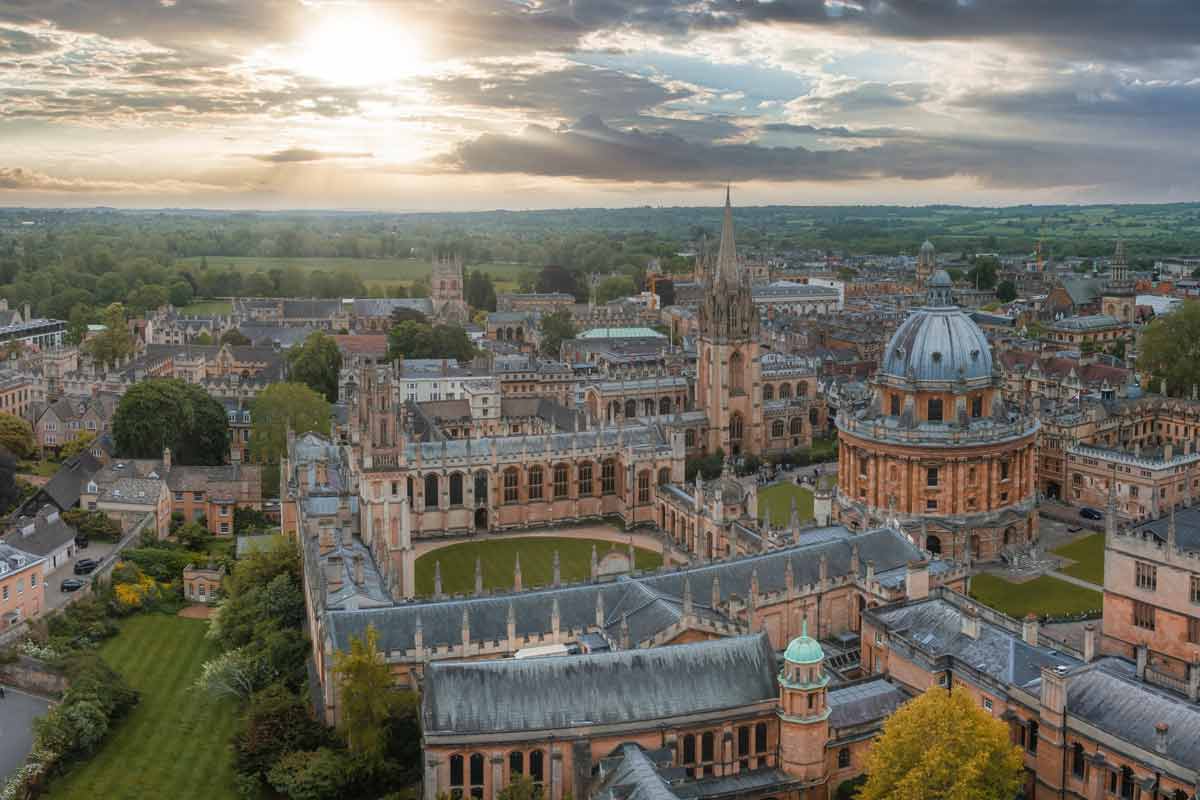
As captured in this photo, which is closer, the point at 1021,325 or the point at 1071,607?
the point at 1071,607

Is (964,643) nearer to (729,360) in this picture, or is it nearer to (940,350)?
(940,350)

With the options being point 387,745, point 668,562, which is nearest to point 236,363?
point 668,562

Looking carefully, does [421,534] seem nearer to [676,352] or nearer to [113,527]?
[113,527]

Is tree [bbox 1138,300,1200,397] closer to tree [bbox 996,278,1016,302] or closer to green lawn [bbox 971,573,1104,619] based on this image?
green lawn [bbox 971,573,1104,619]

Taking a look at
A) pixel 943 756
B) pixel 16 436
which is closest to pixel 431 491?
pixel 16 436

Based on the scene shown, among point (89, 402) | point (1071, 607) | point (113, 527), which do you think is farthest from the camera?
point (89, 402)

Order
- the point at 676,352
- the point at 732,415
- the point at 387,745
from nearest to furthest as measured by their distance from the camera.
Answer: the point at 387,745 → the point at 732,415 → the point at 676,352

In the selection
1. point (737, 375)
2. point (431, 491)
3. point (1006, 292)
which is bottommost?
point (431, 491)
